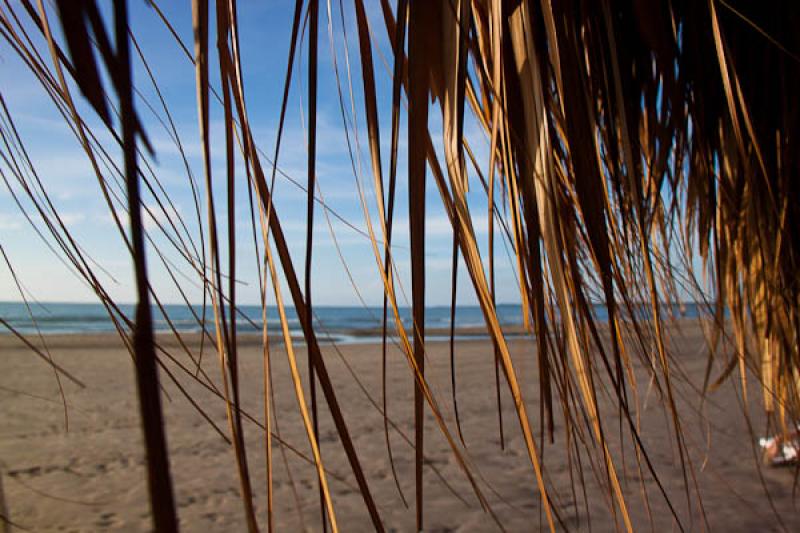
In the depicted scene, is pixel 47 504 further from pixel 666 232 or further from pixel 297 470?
pixel 666 232

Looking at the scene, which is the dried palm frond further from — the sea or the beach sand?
the beach sand

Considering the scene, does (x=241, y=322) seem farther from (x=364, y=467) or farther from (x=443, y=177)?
(x=443, y=177)

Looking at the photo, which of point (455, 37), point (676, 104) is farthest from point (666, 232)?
point (455, 37)

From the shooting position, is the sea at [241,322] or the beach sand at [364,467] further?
the beach sand at [364,467]

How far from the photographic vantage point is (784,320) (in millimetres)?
1514

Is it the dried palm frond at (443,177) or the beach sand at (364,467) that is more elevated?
the dried palm frond at (443,177)

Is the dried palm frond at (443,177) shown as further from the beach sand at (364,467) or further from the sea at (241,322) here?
the beach sand at (364,467)

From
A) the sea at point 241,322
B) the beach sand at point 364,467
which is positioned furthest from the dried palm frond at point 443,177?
the beach sand at point 364,467

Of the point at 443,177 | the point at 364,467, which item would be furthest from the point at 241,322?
the point at 443,177

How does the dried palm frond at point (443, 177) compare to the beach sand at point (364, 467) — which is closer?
the dried palm frond at point (443, 177)

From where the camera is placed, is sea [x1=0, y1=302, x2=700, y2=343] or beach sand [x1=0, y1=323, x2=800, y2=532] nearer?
sea [x1=0, y1=302, x2=700, y2=343]

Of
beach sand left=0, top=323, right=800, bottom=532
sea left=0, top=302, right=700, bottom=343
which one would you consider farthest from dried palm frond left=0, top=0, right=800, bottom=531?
beach sand left=0, top=323, right=800, bottom=532

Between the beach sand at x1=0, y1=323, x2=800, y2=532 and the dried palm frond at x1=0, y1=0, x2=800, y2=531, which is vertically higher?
the dried palm frond at x1=0, y1=0, x2=800, y2=531

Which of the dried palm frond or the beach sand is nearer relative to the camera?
the dried palm frond
